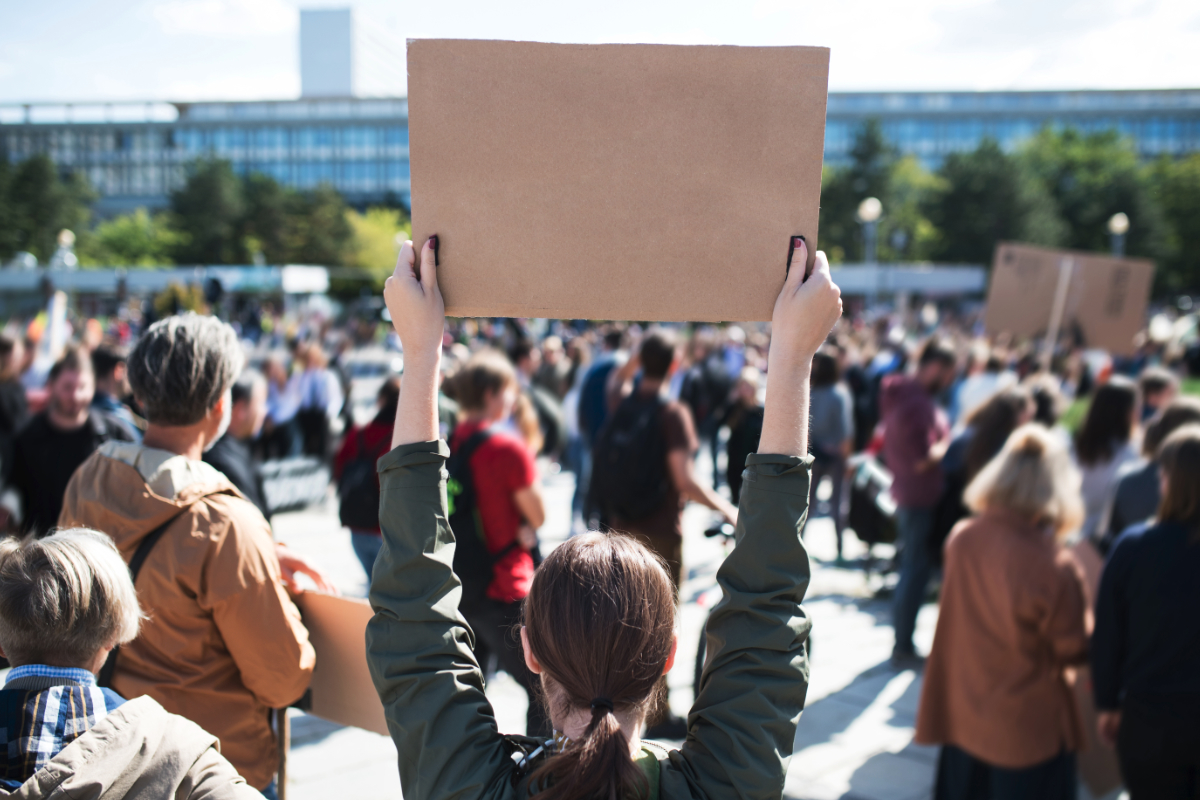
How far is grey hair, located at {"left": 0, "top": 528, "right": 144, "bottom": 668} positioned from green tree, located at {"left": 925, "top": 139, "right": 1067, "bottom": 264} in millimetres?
63299

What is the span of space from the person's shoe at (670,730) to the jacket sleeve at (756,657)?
3.25m

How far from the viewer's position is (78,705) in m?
1.45

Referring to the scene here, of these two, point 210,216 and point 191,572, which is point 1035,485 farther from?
point 210,216

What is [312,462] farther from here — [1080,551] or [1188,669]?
[1188,669]

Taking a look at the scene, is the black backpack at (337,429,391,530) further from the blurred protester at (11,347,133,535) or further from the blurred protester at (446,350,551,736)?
the blurred protester at (11,347,133,535)

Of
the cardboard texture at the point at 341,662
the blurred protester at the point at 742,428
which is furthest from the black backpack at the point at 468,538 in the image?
the blurred protester at the point at 742,428

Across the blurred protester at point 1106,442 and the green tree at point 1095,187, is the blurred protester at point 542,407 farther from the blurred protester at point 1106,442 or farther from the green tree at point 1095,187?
the green tree at point 1095,187

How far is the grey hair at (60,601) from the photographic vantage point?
1.46 m

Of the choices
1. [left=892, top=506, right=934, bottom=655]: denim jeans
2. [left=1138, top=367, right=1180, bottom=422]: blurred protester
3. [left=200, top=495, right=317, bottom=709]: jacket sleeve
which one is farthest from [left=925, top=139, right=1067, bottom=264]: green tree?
[left=200, top=495, right=317, bottom=709]: jacket sleeve

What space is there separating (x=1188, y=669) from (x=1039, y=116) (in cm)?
10766

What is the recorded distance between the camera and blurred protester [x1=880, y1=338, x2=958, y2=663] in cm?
544

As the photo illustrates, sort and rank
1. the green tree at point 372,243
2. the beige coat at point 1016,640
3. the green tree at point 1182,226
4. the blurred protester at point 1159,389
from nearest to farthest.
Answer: the beige coat at point 1016,640, the blurred protester at point 1159,389, the green tree at point 1182,226, the green tree at point 372,243

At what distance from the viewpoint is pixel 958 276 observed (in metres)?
62.2

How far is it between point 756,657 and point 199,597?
1.25 metres
